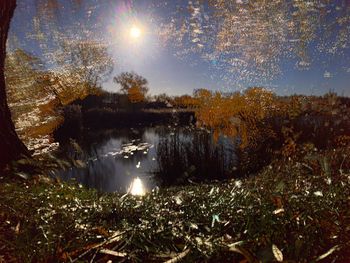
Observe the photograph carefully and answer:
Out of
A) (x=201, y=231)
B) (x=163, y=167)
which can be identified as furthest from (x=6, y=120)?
(x=163, y=167)

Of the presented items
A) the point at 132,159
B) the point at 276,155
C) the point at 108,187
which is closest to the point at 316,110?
the point at 276,155

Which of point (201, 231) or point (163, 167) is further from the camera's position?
point (163, 167)

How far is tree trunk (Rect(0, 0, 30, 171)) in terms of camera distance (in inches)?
170

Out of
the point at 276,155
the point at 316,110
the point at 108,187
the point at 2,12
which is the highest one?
the point at 2,12

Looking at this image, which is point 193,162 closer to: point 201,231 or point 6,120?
point 6,120

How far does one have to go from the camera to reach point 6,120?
4582 millimetres

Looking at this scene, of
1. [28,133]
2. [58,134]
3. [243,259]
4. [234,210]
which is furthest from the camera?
[58,134]

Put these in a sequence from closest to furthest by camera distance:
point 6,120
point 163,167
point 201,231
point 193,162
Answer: point 201,231, point 6,120, point 193,162, point 163,167

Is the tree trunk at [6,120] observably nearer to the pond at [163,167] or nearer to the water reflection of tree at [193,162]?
the pond at [163,167]

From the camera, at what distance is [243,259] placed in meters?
1.37

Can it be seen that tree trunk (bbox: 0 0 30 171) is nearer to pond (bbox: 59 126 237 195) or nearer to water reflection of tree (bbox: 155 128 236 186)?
pond (bbox: 59 126 237 195)

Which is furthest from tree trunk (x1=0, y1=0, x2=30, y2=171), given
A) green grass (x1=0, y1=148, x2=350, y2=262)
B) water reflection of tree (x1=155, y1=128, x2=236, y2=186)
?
water reflection of tree (x1=155, y1=128, x2=236, y2=186)

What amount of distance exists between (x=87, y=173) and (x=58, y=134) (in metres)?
8.59

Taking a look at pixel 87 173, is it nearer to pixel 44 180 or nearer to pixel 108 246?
pixel 44 180
